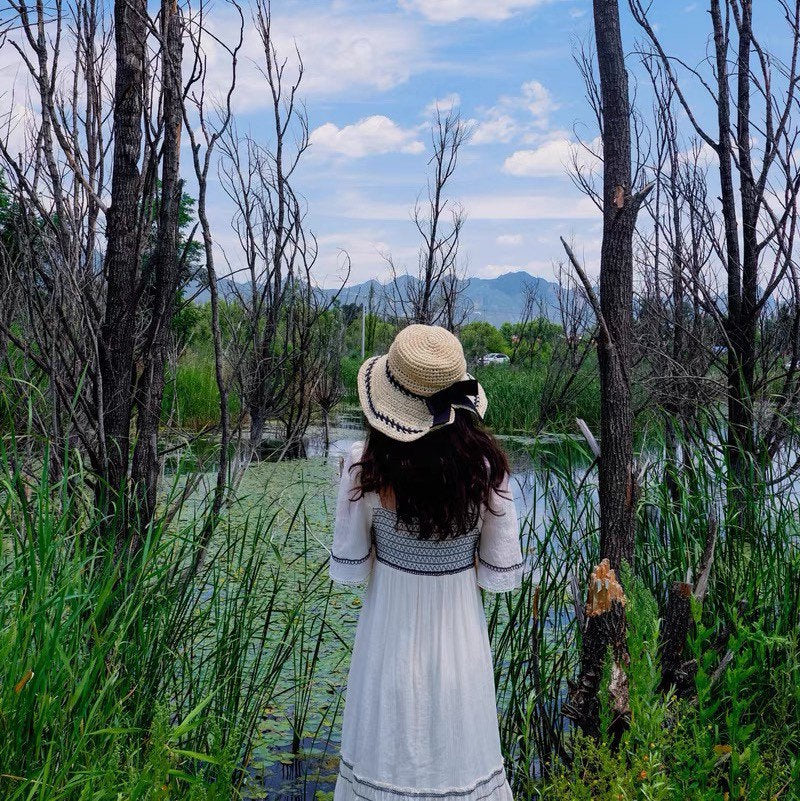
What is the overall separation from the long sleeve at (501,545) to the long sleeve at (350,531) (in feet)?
0.91

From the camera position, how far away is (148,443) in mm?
2246

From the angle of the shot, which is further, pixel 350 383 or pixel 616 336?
pixel 350 383

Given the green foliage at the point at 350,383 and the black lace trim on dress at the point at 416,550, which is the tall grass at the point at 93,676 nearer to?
the black lace trim on dress at the point at 416,550

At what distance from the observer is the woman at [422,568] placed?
1.69 m

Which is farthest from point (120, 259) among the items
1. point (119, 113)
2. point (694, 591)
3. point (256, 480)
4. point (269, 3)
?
point (256, 480)

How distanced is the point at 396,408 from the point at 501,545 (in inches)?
16.5

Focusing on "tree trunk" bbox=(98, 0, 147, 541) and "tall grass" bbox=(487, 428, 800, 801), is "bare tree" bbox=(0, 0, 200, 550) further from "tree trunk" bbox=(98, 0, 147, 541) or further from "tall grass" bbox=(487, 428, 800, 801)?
"tall grass" bbox=(487, 428, 800, 801)

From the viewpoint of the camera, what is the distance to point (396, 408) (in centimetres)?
170

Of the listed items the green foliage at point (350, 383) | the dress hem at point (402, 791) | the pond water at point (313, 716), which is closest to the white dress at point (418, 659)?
the dress hem at point (402, 791)

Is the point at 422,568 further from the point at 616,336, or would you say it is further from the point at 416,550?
the point at 616,336

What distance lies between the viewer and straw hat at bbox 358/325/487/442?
65.9 inches

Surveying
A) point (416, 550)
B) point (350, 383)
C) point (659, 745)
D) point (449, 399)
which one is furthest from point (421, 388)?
point (350, 383)

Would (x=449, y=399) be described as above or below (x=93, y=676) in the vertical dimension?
above

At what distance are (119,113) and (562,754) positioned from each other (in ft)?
7.34
